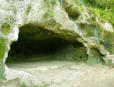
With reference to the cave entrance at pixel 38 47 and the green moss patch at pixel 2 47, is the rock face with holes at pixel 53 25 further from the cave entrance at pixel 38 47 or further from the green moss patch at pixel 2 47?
the cave entrance at pixel 38 47

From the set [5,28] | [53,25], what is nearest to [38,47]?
[53,25]

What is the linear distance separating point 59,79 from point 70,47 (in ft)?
15.4

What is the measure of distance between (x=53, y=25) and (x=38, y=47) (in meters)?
4.90

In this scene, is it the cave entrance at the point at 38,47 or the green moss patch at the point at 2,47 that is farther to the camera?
the cave entrance at the point at 38,47

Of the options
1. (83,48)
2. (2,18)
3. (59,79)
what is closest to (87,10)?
(83,48)

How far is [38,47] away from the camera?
40.5ft

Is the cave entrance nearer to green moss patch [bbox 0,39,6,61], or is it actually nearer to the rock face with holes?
the rock face with holes

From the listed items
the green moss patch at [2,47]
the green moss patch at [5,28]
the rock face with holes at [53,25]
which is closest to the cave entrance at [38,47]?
the rock face with holes at [53,25]

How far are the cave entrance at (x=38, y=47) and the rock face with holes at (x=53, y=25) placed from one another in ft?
0.52

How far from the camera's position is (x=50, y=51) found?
12195 mm

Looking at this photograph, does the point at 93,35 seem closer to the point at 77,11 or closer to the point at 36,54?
the point at 77,11

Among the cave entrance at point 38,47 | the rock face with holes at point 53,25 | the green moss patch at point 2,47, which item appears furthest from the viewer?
the cave entrance at point 38,47

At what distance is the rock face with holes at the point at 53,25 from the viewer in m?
5.25

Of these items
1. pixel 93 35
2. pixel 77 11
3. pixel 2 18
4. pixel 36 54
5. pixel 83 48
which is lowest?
pixel 36 54
